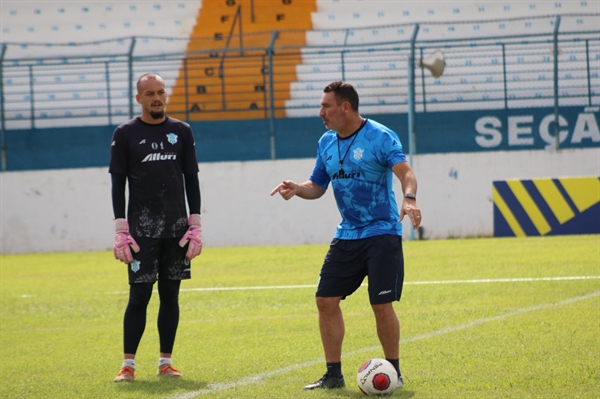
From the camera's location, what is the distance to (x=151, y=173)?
643 cm

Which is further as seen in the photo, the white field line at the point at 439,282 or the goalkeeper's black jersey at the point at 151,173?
the white field line at the point at 439,282

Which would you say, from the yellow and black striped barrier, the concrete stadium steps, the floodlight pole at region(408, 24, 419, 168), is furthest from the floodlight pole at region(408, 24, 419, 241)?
the concrete stadium steps

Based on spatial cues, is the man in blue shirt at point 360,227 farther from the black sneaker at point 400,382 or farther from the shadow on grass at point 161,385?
the shadow on grass at point 161,385

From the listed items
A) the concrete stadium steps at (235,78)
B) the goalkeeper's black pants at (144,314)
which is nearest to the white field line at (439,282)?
the goalkeeper's black pants at (144,314)

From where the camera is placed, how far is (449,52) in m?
22.3

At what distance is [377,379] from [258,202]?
13974 mm

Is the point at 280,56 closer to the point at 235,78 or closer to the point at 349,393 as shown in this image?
the point at 235,78

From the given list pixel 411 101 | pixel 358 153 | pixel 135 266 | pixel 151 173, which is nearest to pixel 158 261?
pixel 135 266

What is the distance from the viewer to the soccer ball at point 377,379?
5402 mm

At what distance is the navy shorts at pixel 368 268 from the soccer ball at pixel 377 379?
433 millimetres

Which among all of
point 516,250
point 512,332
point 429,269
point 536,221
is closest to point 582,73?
point 536,221

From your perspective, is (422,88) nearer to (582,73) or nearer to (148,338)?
(582,73)

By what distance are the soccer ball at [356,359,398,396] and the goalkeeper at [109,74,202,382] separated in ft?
5.14

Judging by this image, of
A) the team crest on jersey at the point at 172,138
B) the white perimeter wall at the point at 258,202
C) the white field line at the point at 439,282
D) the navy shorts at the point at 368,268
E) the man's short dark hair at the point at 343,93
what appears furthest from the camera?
the white perimeter wall at the point at 258,202
